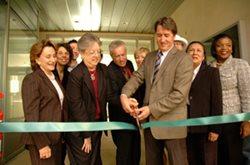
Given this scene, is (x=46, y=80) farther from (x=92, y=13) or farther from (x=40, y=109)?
(x=92, y=13)

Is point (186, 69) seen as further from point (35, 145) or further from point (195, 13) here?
point (195, 13)

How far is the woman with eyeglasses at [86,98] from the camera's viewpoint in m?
1.91

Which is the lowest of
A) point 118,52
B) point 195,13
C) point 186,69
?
point 186,69

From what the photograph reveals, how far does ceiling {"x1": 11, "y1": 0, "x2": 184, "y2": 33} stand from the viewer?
564cm

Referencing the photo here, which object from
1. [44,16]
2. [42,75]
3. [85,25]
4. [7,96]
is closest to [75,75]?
[42,75]

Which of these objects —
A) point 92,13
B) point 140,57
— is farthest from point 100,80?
point 92,13

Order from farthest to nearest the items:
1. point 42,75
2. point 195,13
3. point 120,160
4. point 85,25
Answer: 1. point 85,25
2. point 195,13
3. point 120,160
4. point 42,75

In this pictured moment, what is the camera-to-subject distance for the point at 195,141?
2.19 metres

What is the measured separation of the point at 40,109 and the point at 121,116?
885 millimetres

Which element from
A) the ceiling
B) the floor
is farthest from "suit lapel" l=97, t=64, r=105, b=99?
the ceiling

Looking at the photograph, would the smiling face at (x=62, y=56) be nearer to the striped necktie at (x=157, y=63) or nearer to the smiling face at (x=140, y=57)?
the smiling face at (x=140, y=57)

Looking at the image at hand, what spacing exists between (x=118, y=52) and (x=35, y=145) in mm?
1158

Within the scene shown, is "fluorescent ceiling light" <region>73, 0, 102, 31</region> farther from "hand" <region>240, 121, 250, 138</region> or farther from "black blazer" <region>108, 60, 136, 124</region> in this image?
"hand" <region>240, 121, 250, 138</region>

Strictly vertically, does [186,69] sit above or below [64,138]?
above
